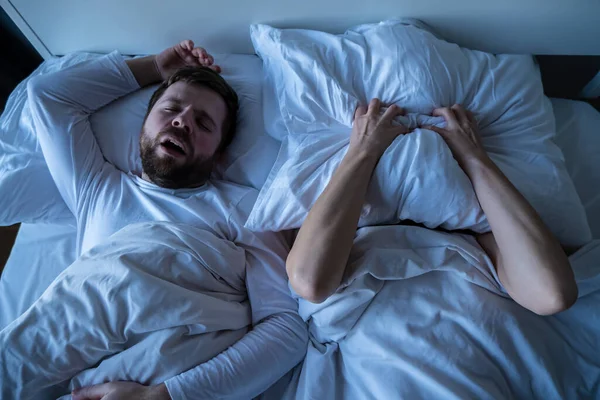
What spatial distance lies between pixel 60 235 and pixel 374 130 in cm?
103

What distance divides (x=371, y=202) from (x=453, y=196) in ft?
0.59

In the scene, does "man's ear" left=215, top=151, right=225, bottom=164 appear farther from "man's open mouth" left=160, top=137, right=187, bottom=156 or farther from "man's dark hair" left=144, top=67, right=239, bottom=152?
"man's open mouth" left=160, top=137, right=187, bottom=156

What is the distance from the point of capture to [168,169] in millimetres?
998

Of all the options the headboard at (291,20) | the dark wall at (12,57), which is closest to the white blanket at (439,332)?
the headboard at (291,20)

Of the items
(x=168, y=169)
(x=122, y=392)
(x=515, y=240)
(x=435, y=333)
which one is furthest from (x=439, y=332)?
(x=168, y=169)

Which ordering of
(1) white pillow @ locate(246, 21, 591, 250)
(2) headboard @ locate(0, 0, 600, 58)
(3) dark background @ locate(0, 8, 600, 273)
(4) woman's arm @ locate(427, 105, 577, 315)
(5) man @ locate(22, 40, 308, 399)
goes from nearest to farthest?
(4) woman's arm @ locate(427, 105, 577, 315) → (1) white pillow @ locate(246, 21, 591, 250) → (5) man @ locate(22, 40, 308, 399) → (2) headboard @ locate(0, 0, 600, 58) → (3) dark background @ locate(0, 8, 600, 273)

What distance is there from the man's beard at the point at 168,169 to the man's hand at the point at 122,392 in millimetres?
524

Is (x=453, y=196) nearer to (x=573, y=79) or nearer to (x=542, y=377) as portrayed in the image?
(x=542, y=377)

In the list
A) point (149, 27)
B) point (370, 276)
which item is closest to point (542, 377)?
point (370, 276)

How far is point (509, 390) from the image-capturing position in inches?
28.0

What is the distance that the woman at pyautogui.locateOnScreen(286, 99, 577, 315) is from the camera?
2.27ft

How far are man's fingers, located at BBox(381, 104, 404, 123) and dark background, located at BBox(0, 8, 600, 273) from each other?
2.54ft

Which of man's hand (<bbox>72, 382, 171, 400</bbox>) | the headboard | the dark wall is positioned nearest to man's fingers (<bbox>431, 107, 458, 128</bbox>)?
the headboard

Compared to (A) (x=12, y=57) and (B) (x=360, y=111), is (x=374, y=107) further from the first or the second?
(A) (x=12, y=57)
